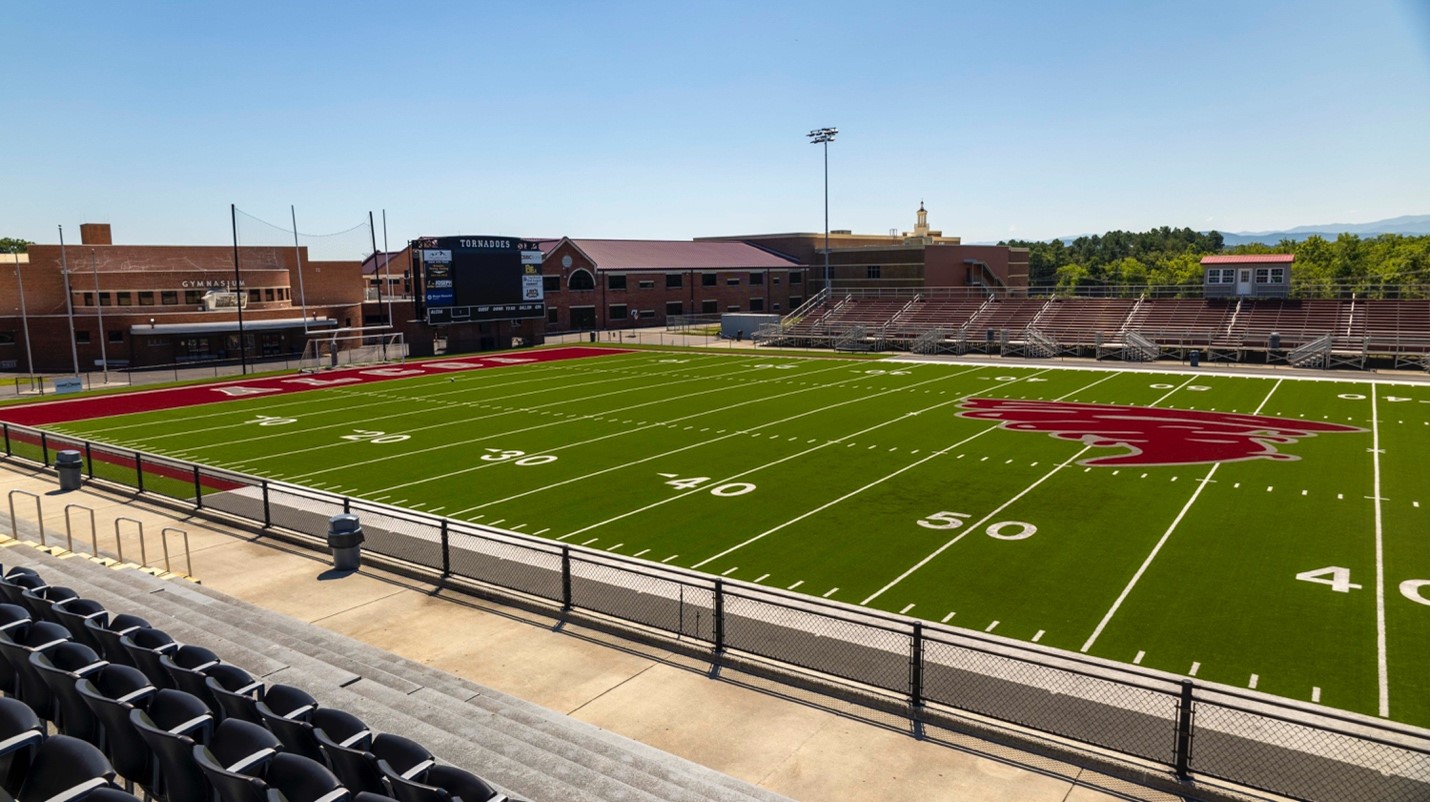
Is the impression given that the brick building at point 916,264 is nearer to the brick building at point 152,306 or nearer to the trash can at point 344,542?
the brick building at point 152,306

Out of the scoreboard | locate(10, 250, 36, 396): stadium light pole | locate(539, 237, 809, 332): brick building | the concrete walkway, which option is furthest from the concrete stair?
locate(539, 237, 809, 332): brick building

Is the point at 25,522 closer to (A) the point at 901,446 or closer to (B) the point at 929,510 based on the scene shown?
(B) the point at 929,510

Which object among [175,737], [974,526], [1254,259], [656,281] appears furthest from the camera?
[656,281]

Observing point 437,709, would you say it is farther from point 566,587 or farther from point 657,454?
point 657,454

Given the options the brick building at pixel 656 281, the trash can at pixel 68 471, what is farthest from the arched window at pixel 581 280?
the trash can at pixel 68 471

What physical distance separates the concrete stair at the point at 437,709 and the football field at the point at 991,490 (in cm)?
609

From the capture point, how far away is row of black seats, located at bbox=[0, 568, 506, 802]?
5859 millimetres

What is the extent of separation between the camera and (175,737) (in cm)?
618

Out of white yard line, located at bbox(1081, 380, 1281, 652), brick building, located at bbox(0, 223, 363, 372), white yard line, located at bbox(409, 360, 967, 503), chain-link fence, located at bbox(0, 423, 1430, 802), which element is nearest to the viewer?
chain-link fence, located at bbox(0, 423, 1430, 802)

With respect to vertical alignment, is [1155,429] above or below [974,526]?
above

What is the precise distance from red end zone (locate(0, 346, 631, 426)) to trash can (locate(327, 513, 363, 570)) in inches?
967

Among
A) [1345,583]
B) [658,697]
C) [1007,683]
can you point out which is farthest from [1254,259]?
[658,697]

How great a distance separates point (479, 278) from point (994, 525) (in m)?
45.8

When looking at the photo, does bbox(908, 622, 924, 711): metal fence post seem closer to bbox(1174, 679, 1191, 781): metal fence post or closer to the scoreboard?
bbox(1174, 679, 1191, 781): metal fence post
